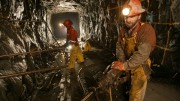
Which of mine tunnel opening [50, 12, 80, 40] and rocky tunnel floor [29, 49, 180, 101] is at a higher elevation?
mine tunnel opening [50, 12, 80, 40]

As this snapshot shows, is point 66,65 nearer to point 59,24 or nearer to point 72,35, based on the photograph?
point 72,35

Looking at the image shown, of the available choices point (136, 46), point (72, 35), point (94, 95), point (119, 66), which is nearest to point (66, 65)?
point (119, 66)

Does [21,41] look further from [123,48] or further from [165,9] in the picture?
[165,9]

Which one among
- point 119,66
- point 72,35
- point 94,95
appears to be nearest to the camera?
point 119,66

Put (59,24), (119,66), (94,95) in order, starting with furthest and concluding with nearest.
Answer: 1. (59,24)
2. (94,95)
3. (119,66)

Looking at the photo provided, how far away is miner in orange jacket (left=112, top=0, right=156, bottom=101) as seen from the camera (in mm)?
3281

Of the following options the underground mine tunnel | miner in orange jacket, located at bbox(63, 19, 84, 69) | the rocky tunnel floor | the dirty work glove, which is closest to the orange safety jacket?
miner in orange jacket, located at bbox(63, 19, 84, 69)

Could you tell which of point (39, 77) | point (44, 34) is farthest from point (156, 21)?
point (44, 34)

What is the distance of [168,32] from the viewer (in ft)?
19.7

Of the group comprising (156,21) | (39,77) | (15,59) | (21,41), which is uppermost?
(156,21)

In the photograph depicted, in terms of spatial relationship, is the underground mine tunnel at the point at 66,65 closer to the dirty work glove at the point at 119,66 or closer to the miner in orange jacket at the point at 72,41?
the dirty work glove at the point at 119,66

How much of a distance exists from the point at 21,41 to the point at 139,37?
4539 mm

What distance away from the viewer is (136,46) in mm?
3447

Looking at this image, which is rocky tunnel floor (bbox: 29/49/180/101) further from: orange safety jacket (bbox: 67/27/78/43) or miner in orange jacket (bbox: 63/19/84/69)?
orange safety jacket (bbox: 67/27/78/43)
